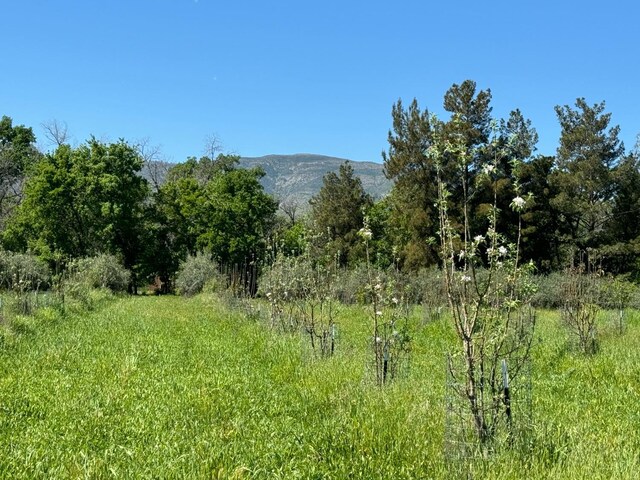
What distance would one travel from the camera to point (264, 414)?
5.89m

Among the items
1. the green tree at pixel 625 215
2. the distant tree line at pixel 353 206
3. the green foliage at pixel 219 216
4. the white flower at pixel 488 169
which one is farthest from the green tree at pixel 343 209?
the white flower at pixel 488 169

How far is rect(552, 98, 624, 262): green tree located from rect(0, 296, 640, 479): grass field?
24.4 metres

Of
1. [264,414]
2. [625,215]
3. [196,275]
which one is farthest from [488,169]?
[625,215]

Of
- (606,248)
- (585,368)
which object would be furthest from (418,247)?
(585,368)

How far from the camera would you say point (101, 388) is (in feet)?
22.2

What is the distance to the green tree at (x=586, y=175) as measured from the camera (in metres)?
32.4

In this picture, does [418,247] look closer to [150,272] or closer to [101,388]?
[150,272]

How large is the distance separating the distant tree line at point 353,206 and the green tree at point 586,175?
0.07 meters

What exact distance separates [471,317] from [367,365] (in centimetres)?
338

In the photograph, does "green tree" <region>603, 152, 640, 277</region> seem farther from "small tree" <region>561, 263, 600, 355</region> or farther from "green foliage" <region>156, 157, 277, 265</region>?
"green foliage" <region>156, 157, 277, 265</region>

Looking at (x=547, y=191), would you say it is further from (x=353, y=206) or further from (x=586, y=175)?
(x=353, y=206)

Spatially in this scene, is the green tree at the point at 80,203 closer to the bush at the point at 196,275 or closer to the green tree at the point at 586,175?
the bush at the point at 196,275

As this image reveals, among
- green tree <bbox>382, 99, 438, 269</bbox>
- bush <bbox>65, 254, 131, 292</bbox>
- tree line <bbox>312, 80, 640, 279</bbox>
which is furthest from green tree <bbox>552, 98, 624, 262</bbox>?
bush <bbox>65, 254, 131, 292</bbox>

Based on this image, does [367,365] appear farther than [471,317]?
Yes
